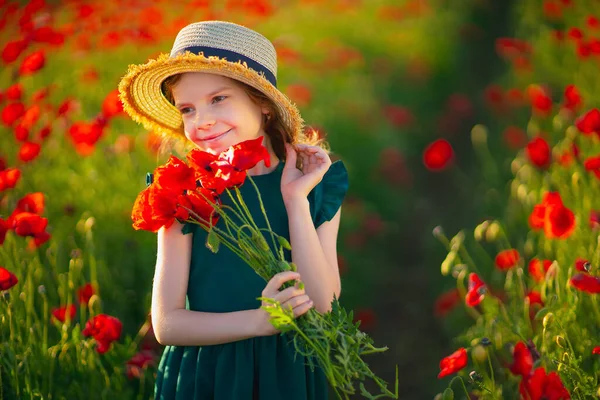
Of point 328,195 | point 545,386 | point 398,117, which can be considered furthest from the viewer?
point 398,117

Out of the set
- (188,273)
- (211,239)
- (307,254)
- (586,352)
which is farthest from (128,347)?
(586,352)

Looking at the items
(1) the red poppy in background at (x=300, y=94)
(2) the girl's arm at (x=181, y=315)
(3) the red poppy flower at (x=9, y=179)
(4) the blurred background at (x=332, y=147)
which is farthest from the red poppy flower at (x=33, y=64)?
(2) the girl's arm at (x=181, y=315)

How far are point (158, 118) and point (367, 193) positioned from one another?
190 centimetres

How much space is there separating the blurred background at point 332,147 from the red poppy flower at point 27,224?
6.4 inches

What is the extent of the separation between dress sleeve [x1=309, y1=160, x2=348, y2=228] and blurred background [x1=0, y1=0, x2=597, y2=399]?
0.52 m

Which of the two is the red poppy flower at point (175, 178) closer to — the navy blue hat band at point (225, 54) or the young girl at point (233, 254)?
the young girl at point (233, 254)

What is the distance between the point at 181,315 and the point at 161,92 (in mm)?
647

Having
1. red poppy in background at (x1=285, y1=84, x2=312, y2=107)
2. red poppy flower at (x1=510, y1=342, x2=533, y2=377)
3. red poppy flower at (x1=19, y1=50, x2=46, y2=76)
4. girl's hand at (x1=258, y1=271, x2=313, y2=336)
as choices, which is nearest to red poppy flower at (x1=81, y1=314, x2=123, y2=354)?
girl's hand at (x1=258, y1=271, x2=313, y2=336)

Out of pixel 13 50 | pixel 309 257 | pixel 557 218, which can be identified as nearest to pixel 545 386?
pixel 309 257

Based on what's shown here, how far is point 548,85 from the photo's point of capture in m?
4.46

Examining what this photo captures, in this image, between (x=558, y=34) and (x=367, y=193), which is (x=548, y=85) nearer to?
(x=558, y=34)

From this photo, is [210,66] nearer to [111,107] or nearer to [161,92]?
[161,92]

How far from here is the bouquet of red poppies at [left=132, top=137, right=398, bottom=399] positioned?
1596 millimetres

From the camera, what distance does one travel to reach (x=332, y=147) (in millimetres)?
4043
